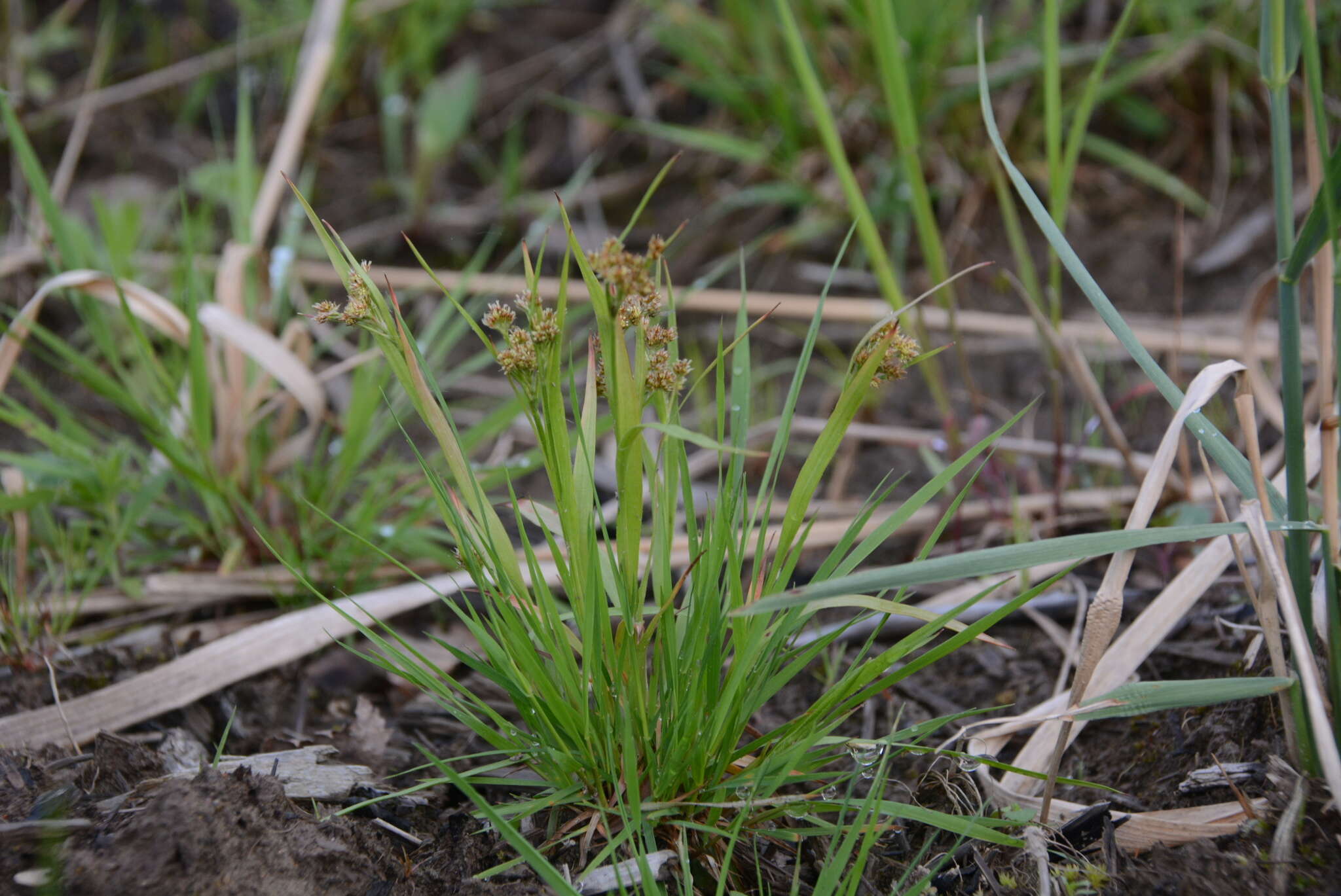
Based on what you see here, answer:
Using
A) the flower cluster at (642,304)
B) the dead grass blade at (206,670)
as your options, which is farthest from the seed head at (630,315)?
the dead grass blade at (206,670)

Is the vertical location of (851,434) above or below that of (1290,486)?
below

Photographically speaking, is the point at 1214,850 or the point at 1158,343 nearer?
the point at 1214,850

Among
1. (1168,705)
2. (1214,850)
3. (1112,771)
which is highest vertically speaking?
(1168,705)

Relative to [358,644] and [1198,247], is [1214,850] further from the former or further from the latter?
[1198,247]

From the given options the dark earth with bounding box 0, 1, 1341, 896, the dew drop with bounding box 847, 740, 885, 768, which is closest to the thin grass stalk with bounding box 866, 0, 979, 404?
the dark earth with bounding box 0, 1, 1341, 896

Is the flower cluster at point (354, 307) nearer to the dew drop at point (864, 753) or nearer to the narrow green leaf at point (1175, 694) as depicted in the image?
the dew drop at point (864, 753)

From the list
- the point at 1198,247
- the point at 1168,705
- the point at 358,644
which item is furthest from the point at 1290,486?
the point at 1198,247
